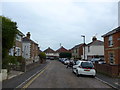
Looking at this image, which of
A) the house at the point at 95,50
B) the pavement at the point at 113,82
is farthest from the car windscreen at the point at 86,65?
the house at the point at 95,50

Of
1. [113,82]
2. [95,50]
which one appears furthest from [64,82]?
[95,50]

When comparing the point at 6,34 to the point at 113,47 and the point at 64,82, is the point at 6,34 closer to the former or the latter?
the point at 64,82

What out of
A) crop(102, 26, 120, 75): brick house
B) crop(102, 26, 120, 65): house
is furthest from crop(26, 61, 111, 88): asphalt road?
crop(102, 26, 120, 65): house

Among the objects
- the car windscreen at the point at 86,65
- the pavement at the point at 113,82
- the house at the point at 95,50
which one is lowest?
the pavement at the point at 113,82

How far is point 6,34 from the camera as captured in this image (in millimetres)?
14758

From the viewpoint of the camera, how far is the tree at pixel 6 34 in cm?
1469

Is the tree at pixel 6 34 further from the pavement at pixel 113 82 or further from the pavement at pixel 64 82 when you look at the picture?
the pavement at pixel 113 82

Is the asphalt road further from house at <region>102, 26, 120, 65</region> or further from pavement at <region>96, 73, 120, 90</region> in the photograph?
house at <region>102, 26, 120, 65</region>

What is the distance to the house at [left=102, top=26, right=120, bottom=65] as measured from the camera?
81.3ft

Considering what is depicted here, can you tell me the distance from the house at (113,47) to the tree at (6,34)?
14.6 meters

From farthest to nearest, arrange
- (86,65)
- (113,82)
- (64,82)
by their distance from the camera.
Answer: (86,65)
(113,82)
(64,82)

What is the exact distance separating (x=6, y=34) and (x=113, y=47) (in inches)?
646

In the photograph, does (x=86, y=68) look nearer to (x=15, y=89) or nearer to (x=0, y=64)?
(x=0, y=64)

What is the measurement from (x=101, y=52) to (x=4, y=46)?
41393 mm
